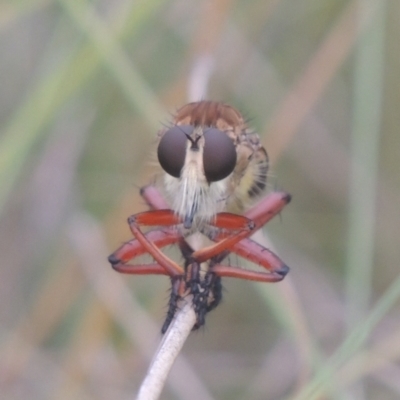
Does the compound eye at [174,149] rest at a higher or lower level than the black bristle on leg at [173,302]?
higher

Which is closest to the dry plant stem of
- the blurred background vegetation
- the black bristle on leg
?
the black bristle on leg

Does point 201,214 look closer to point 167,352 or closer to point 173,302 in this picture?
point 173,302

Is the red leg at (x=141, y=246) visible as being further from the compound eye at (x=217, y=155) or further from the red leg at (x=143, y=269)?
the compound eye at (x=217, y=155)

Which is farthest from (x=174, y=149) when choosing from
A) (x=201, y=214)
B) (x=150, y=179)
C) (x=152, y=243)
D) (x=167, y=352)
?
(x=150, y=179)

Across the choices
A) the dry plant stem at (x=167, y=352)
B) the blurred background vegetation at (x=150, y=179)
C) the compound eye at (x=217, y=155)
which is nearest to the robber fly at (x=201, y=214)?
the compound eye at (x=217, y=155)

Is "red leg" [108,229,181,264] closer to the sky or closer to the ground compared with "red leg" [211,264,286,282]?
closer to the sky

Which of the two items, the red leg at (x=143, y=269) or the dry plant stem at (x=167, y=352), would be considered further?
the red leg at (x=143, y=269)

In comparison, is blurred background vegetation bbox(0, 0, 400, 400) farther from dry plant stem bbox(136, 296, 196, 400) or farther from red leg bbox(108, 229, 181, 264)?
dry plant stem bbox(136, 296, 196, 400)

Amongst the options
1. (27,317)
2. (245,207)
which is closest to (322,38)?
(245,207)
